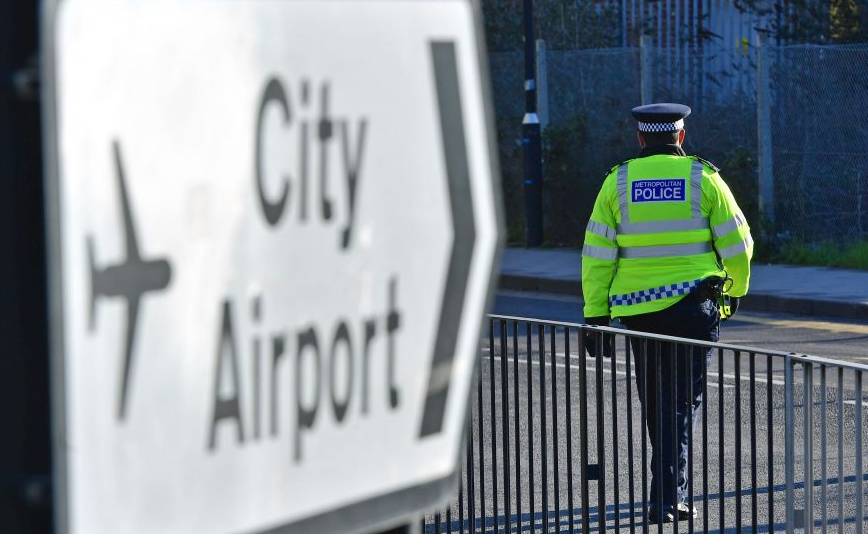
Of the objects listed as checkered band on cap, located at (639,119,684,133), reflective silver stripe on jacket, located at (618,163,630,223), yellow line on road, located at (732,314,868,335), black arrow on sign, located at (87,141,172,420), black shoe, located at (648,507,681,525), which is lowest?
yellow line on road, located at (732,314,868,335)

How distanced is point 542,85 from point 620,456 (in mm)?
12946

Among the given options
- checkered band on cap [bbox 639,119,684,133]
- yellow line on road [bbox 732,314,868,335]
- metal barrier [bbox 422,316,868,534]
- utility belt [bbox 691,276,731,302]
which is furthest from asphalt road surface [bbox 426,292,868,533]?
yellow line on road [bbox 732,314,868,335]

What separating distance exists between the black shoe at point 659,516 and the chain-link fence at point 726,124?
39.2ft

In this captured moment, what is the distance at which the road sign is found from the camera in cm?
122

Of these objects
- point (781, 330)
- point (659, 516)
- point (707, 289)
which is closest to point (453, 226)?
point (659, 516)

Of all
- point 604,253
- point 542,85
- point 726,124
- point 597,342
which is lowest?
point 597,342

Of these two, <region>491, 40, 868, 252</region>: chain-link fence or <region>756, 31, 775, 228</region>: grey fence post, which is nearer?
<region>491, 40, 868, 252</region>: chain-link fence

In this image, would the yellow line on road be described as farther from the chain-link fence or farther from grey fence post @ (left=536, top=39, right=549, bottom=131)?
grey fence post @ (left=536, top=39, right=549, bottom=131)

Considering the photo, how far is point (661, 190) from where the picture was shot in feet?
21.8

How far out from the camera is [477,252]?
1687 millimetres

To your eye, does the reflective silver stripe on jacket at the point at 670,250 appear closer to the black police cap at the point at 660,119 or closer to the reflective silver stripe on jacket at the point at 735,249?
the reflective silver stripe on jacket at the point at 735,249

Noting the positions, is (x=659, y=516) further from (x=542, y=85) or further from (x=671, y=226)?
(x=542, y=85)

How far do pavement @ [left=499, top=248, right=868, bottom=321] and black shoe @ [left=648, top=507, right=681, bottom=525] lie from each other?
8406mm

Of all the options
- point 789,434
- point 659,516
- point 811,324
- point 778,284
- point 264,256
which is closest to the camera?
point 264,256
